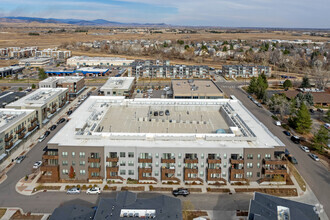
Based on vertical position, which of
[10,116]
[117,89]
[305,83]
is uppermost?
[305,83]

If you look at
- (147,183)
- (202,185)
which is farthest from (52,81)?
(202,185)

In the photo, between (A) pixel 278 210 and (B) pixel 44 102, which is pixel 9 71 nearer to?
(B) pixel 44 102

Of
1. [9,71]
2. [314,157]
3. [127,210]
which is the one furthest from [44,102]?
[9,71]

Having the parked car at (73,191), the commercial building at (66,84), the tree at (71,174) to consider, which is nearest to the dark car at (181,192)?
the parked car at (73,191)

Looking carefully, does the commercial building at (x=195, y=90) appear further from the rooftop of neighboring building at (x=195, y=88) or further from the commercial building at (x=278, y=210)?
the commercial building at (x=278, y=210)

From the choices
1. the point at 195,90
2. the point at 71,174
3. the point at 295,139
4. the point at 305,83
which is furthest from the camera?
the point at 305,83

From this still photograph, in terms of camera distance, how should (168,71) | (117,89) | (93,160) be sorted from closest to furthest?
(93,160) < (117,89) < (168,71)

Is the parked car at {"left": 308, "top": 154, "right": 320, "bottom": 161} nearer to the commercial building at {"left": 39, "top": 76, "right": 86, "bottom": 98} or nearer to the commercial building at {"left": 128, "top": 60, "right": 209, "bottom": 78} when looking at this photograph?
the commercial building at {"left": 39, "top": 76, "right": 86, "bottom": 98}
